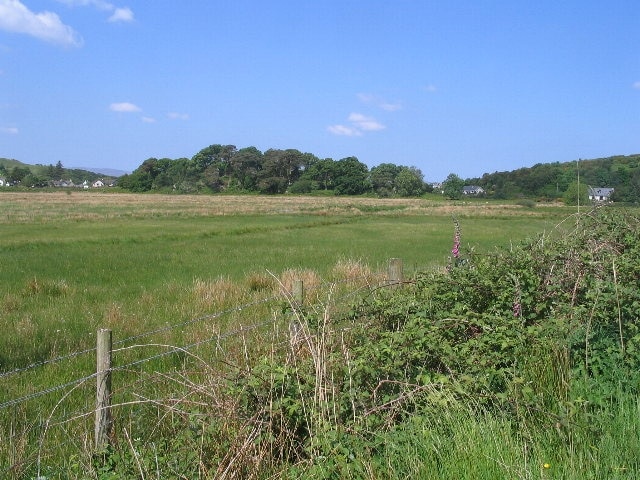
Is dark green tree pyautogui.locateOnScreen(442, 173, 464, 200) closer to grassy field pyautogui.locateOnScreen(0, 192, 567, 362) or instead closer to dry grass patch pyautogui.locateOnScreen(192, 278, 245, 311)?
grassy field pyautogui.locateOnScreen(0, 192, 567, 362)

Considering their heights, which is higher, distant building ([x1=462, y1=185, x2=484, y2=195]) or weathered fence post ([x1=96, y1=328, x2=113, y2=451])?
weathered fence post ([x1=96, y1=328, x2=113, y2=451])

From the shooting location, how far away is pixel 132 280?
53.1ft

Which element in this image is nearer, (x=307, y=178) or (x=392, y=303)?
(x=392, y=303)

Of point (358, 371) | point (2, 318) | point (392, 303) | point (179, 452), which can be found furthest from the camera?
point (2, 318)

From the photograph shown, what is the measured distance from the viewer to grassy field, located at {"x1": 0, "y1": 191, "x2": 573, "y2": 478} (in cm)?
613

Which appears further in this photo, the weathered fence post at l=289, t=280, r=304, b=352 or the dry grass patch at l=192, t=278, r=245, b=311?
the dry grass patch at l=192, t=278, r=245, b=311

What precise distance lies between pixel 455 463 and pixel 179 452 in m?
1.66

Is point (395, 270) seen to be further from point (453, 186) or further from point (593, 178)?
point (453, 186)

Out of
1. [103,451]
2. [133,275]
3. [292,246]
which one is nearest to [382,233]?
[292,246]

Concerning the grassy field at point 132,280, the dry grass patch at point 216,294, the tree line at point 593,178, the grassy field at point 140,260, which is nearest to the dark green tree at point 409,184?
the tree line at point 593,178

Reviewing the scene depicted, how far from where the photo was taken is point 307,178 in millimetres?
137750

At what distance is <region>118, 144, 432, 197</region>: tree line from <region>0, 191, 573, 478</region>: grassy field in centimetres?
9671

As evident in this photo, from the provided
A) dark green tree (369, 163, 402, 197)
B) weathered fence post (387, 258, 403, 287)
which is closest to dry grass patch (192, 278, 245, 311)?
weathered fence post (387, 258, 403, 287)

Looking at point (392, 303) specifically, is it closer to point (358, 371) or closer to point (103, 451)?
point (358, 371)
